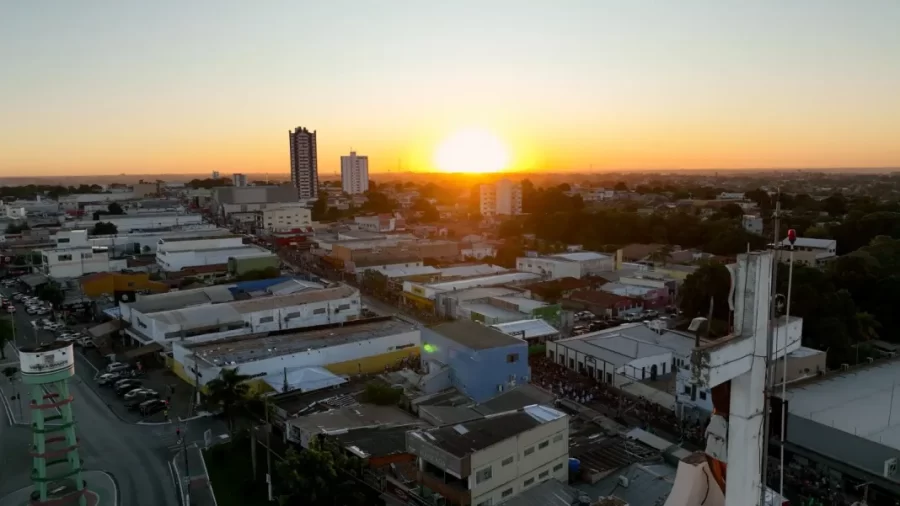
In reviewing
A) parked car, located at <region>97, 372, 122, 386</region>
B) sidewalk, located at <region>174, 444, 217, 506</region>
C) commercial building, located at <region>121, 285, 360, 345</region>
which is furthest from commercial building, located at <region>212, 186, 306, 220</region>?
sidewalk, located at <region>174, 444, 217, 506</region>

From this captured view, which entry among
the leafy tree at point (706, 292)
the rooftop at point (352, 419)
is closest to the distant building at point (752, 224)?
the leafy tree at point (706, 292)

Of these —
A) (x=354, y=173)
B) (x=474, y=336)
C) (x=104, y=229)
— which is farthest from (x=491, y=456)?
(x=354, y=173)

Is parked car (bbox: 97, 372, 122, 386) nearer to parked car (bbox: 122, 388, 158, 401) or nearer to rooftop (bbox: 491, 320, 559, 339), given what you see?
parked car (bbox: 122, 388, 158, 401)

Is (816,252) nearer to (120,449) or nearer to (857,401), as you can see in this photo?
(857,401)

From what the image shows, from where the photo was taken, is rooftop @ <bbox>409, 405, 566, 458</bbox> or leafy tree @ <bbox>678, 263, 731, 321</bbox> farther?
leafy tree @ <bbox>678, 263, 731, 321</bbox>

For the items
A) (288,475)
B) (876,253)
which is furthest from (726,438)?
(876,253)

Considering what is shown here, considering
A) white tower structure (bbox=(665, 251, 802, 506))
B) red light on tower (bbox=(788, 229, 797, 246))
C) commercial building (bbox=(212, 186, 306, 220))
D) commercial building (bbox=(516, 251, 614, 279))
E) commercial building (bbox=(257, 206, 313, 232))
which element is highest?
red light on tower (bbox=(788, 229, 797, 246))
